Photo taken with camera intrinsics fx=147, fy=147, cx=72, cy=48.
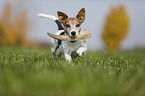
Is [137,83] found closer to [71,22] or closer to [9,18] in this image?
[71,22]

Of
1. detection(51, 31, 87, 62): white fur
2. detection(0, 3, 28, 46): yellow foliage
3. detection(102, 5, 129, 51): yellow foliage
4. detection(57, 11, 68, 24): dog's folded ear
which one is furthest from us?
detection(0, 3, 28, 46): yellow foliage

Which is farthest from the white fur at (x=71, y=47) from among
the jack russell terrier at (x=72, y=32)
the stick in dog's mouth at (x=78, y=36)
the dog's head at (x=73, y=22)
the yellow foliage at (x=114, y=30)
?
the yellow foliage at (x=114, y=30)

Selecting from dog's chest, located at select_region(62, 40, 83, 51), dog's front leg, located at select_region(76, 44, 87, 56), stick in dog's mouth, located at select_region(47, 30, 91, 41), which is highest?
stick in dog's mouth, located at select_region(47, 30, 91, 41)

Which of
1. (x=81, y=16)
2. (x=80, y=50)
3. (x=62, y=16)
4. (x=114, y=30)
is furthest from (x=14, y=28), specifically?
(x=80, y=50)

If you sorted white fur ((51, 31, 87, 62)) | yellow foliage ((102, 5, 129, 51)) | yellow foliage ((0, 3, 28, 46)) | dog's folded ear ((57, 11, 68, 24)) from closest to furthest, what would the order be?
dog's folded ear ((57, 11, 68, 24)) < white fur ((51, 31, 87, 62)) < yellow foliage ((102, 5, 129, 51)) < yellow foliage ((0, 3, 28, 46))

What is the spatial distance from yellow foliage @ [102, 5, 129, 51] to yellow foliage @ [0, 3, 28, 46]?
12.5 meters

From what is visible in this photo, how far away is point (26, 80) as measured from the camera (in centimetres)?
222

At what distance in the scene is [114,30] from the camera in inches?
854

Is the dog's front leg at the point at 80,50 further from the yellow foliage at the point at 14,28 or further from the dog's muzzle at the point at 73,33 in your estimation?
the yellow foliage at the point at 14,28

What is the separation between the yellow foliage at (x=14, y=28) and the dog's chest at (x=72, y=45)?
2016 cm

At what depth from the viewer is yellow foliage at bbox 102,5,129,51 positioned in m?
21.8

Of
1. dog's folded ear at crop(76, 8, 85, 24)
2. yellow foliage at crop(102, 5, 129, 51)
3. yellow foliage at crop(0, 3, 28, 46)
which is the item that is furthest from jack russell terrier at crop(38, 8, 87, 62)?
yellow foliage at crop(0, 3, 28, 46)

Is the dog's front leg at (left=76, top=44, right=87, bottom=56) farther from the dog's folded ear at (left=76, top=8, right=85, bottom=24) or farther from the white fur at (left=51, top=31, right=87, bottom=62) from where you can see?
the dog's folded ear at (left=76, top=8, right=85, bottom=24)

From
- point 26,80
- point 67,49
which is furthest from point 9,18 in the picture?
point 26,80
